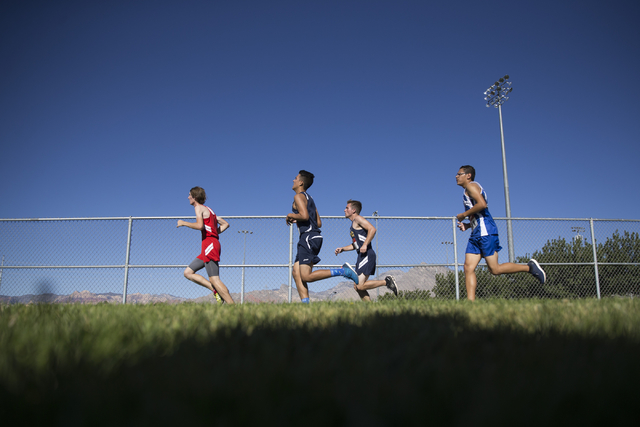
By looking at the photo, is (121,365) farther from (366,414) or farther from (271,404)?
(366,414)

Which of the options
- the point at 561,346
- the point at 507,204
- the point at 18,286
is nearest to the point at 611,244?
the point at 561,346

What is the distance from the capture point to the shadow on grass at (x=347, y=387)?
782 millimetres

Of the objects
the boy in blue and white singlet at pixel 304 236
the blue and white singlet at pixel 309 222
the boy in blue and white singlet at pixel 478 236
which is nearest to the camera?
the boy in blue and white singlet at pixel 478 236

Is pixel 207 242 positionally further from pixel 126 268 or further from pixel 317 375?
pixel 317 375

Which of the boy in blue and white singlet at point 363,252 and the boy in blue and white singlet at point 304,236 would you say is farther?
the boy in blue and white singlet at point 363,252

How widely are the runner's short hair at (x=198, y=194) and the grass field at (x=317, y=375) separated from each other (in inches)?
178

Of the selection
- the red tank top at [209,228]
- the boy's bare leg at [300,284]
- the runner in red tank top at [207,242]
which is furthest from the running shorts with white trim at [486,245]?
the red tank top at [209,228]

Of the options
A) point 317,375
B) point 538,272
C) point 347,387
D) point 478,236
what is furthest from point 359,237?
point 347,387

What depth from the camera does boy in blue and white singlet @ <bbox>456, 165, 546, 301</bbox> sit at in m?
5.33

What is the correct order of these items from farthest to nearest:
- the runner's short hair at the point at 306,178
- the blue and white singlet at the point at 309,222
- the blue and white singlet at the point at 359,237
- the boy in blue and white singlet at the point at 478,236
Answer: the blue and white singlet at the point at 359,237 < the runner's short hair at the point at 306,178 < the blue and white singlet at the point at 309,222 < the boy in blue and white singlet at the point at 478,236

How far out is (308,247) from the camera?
236 inches

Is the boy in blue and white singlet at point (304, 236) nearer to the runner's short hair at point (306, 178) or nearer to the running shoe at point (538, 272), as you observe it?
the runner's short hair at point (306, 178)

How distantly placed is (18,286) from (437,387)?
Result: 434 inches

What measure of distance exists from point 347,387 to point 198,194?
5.78 meters
